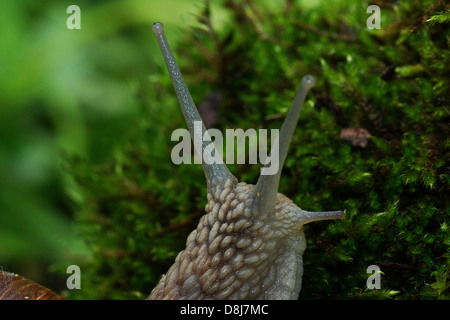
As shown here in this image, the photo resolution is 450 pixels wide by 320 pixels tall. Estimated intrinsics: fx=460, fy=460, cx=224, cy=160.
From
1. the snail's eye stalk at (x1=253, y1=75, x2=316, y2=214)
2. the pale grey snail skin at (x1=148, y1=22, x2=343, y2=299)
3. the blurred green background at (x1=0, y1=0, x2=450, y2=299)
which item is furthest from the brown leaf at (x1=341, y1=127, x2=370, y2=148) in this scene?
the snail's eye stalk at (x1=253, y1=75, x2=316, y2=214)

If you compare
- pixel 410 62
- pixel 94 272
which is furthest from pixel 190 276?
pixel 410 62

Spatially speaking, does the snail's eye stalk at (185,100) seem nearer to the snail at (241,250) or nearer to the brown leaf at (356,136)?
the snail at (241,250)

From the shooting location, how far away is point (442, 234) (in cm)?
164

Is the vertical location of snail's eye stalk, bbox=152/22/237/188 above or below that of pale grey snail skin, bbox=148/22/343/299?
above

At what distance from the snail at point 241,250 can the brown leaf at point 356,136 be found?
1.64 feet

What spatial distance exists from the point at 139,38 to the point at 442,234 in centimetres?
265

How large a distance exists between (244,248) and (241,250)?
0.6 inches

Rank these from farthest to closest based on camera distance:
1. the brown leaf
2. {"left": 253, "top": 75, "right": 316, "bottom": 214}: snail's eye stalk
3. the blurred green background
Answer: the brown leaf
the blurred green background
{"left": 253, "top": 75, "right": 316, "bottom": 214}: snail's eye stalk

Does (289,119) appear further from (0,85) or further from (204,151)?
(0,85)

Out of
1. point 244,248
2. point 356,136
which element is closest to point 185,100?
point 244,248

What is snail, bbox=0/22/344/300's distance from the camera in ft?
5.07

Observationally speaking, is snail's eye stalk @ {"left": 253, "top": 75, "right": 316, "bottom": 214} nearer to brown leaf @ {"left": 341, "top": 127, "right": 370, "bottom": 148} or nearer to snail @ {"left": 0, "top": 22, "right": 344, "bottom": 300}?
snail @ {"left": 0, "top": 22, "right": 344, "bottom": 300}

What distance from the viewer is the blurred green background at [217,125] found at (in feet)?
5.72

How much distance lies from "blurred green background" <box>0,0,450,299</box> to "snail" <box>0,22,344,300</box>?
0.74 ft
